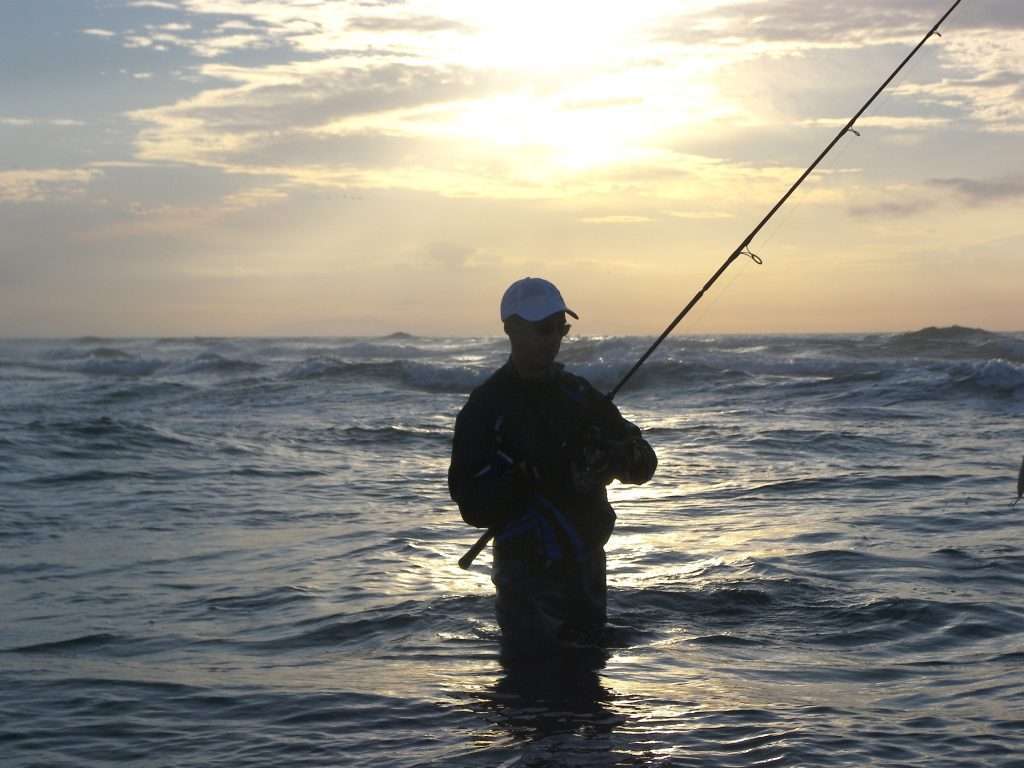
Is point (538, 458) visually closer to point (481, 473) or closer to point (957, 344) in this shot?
point (481, 473)

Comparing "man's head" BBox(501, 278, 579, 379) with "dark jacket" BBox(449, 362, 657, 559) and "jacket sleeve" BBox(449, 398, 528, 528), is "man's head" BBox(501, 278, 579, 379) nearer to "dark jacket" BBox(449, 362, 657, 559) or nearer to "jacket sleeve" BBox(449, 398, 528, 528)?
"dark jacket" BBox(449, 362, 657, 559)

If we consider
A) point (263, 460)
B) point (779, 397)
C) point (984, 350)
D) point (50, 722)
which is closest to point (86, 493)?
point (263, 460)

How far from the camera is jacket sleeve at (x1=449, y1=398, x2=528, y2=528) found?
4.98m

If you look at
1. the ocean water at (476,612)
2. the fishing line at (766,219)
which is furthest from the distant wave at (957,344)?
the fishing line at (766,219)

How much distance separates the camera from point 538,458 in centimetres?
510

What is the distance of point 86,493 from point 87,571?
4024 millimetres

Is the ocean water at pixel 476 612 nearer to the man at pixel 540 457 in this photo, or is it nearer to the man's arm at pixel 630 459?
the man at pixel 540 457

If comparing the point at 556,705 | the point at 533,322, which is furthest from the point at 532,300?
the point at 556,705

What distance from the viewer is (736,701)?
16.6 feet

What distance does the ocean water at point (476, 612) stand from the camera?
473 cm

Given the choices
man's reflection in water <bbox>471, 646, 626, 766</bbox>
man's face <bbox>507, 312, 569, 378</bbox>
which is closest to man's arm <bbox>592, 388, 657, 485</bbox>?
man's face <bbox>507, 312, 569, 378</bbox>

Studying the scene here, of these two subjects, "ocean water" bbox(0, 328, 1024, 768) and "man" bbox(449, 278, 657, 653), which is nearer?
"ocean water" bbox(0, 328, 1024, 768)

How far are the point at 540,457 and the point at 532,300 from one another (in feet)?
2.17

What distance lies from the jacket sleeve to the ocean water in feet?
2.76
